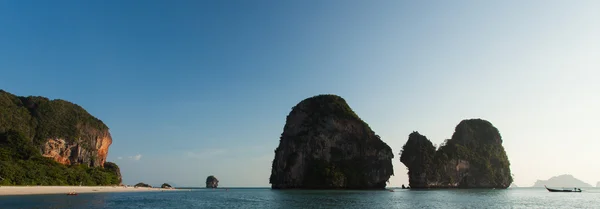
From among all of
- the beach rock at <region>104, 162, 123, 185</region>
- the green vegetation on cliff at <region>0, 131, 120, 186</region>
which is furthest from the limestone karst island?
the green vegetation on cliff at <region>0, 131, 120, 186</region>

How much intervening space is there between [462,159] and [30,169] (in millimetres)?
158861

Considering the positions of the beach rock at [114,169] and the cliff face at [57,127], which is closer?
the cliff face at [57,127]

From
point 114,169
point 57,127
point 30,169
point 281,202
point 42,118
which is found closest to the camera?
point 281,202

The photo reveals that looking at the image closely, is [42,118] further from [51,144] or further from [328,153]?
[328,153]

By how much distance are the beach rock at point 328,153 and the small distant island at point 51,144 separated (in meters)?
60.3

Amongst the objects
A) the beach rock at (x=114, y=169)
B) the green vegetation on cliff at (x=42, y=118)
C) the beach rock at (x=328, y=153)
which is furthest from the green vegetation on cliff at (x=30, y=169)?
the beach rock at (x=328, y=153)

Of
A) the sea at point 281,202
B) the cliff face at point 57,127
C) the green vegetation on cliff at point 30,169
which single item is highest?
the cliff face at point 57,127

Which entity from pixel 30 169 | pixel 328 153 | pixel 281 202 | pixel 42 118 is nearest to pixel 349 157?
pixel 328 153

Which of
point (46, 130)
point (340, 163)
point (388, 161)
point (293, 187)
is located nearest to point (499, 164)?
point (388, 161)

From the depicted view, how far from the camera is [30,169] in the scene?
3130 inches

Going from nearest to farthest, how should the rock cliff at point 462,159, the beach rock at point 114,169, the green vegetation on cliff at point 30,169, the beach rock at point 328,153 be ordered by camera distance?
the green vegetation on cliff at point 30,169
the beach rock at point 114,169
the beach rock at point 328,153
the rock cliff at point 462,159

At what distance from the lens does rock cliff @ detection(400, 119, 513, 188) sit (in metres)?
153

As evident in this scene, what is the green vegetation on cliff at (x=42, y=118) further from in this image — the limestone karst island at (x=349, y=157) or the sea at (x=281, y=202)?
the limestone karst island at (x=349, y=157)

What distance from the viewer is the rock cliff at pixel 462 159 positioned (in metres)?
153
